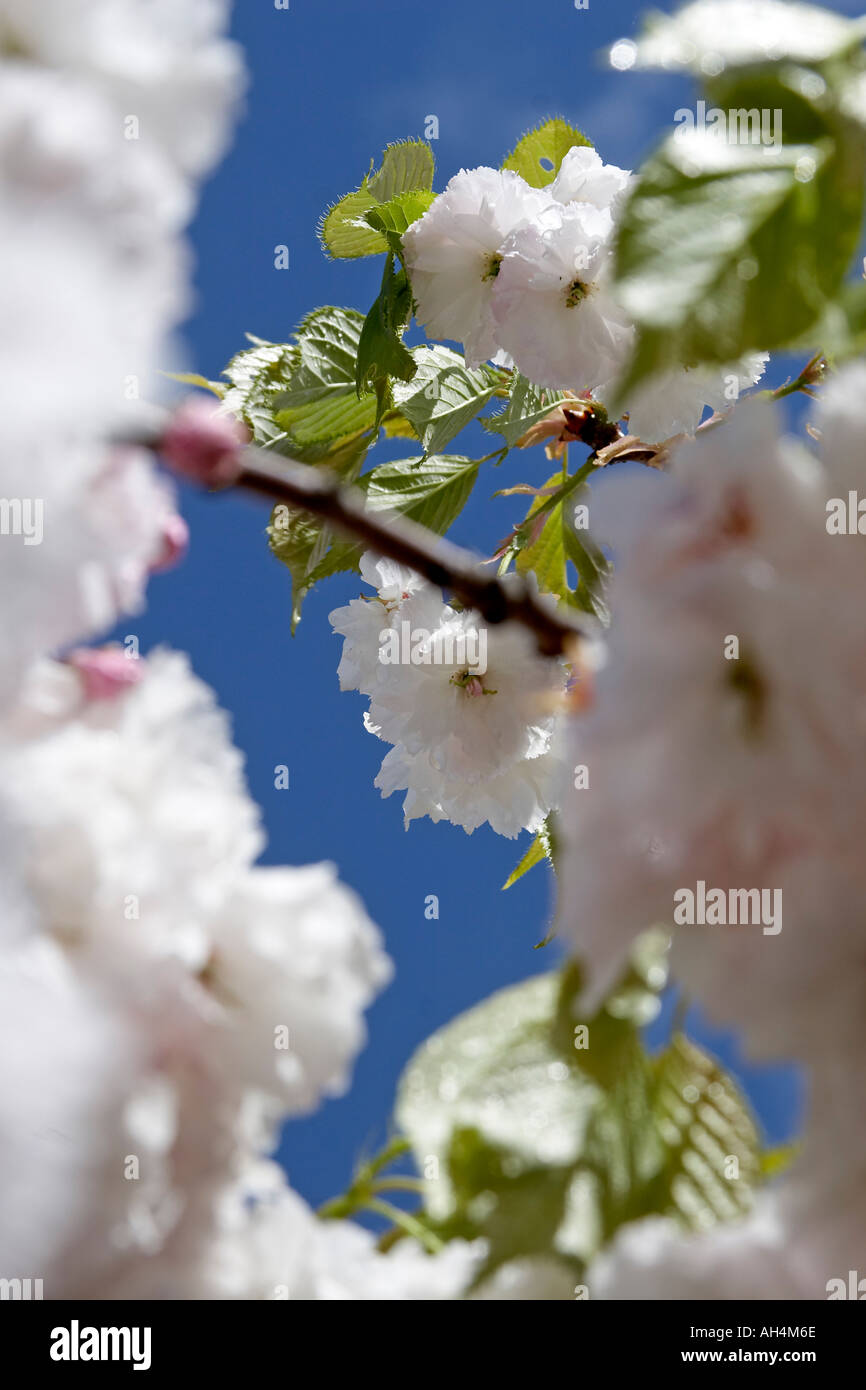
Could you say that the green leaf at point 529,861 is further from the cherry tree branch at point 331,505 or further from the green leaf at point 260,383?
the cherry tree branch at point 331,505

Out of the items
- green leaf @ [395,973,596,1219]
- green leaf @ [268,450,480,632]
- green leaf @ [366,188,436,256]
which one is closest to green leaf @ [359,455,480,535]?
green leaf @ [268,450,480,632]

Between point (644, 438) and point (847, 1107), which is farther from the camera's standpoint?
point (644, 438)

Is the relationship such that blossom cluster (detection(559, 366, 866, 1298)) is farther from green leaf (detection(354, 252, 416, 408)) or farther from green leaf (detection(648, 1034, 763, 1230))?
green leaf (detection(354, 252, 416, 408))

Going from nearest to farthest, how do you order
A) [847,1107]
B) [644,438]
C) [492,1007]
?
[847,1107] < [492,1007] < [644,438]

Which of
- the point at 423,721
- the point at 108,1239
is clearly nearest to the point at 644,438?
the point at 423,721

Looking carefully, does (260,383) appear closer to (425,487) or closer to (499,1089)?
(425,487)
